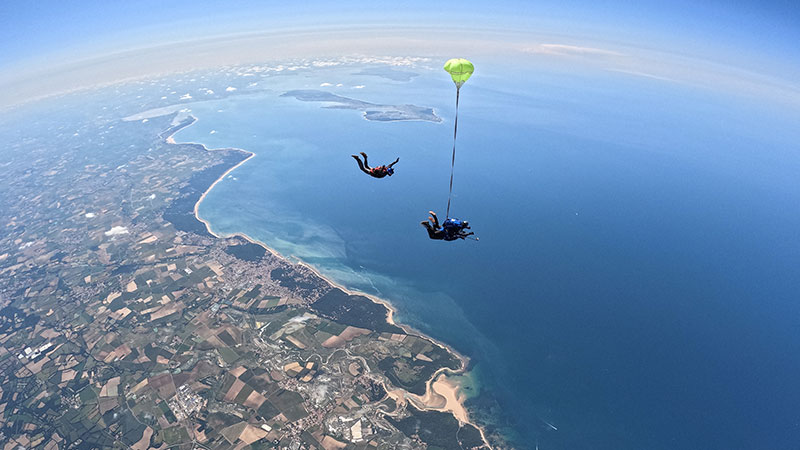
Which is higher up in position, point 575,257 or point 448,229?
point 448,229

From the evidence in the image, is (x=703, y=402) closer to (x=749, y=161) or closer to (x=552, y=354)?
(x=552, y=354)

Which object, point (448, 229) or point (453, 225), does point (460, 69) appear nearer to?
point (453, 225)

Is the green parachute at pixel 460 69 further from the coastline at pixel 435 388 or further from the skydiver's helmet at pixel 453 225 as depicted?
the coastline at pixel 435 388

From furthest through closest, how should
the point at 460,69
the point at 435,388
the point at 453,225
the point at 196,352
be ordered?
the point at 196,352, the point at 435,388, the point at 460,69, the point at 453,225

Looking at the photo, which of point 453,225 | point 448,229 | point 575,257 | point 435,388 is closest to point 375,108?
point 575,257

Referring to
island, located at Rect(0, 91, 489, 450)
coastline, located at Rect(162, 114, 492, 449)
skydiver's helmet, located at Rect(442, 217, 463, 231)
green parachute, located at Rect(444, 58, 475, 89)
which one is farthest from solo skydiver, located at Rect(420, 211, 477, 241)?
coastline, located at Rect(162, 114, 492, 449)

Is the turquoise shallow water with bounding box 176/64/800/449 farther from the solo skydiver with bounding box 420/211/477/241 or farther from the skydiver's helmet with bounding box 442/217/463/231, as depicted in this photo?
the skydiver's helmet with bounding box 442/217/463/231

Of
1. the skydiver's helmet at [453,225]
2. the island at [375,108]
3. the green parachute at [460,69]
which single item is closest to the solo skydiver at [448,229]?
the skydiver's helmet at [453,225]

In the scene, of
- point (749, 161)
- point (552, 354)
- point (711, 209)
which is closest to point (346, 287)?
point (552, 354)
